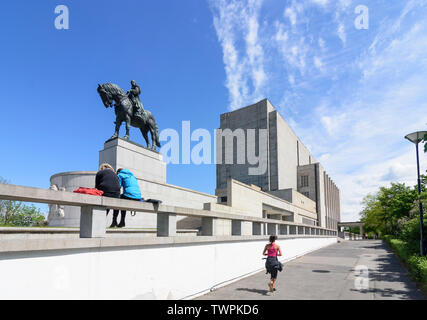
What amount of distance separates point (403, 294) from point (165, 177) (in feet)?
52.3

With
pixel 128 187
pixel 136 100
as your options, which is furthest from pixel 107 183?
pixel 136 100

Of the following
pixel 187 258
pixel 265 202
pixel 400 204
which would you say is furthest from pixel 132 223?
pixel 400 204

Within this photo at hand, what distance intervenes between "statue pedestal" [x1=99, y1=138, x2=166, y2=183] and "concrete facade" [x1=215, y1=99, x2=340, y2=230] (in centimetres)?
3063

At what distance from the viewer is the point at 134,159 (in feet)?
61.2

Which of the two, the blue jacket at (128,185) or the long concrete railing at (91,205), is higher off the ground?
the blue jacket at (128,185)

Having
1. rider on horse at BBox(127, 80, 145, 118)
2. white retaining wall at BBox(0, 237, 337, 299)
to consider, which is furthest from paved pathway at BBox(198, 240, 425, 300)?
rider on horse at BBox(127, 80, 145, 118)

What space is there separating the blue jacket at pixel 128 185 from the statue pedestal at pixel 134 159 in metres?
11.3

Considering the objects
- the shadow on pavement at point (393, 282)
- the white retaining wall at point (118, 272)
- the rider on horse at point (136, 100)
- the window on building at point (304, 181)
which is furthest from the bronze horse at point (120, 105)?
the window on building at point (304, 181)

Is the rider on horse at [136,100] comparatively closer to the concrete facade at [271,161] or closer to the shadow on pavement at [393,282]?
the shadow on pavement at [393,282]

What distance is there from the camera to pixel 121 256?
5148 mm

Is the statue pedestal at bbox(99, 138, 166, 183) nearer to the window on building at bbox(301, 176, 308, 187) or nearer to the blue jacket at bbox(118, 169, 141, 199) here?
the blue jacket at bbox(118, 169, 141, 199)

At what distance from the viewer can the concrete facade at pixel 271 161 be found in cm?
5538

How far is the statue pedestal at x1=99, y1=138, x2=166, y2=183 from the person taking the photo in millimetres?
17656

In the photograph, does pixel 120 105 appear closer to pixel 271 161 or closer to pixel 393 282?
pixel 393 282
